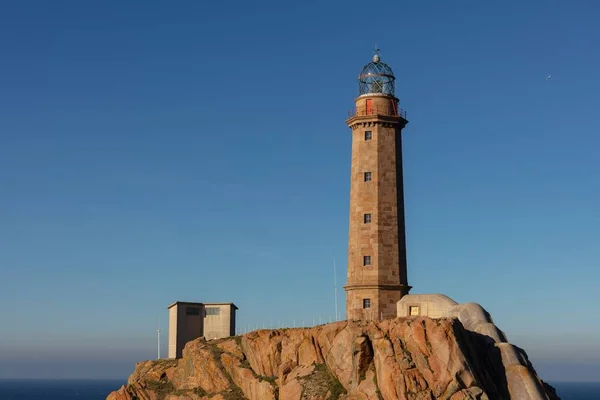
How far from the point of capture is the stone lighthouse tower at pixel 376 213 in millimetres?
75000

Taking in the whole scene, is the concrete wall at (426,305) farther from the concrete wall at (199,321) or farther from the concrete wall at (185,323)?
the concrete wall at (185,323)

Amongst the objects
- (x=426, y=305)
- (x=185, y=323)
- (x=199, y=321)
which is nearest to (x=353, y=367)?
(x=426, y=305)

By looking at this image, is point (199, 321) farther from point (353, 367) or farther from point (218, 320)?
point (353, 367)

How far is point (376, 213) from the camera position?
249 ft

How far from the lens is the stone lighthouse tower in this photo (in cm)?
7500

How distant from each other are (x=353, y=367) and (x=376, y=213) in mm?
17778

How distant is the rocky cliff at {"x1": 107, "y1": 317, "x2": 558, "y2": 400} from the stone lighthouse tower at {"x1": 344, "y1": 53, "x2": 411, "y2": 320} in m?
9.00

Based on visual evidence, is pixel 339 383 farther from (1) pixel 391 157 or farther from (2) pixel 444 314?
(1) pixel 391 157

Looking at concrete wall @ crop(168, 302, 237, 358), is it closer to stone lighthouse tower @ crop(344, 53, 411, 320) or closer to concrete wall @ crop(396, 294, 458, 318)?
stone lighthouse tower @ crop(344, 53, 411, 320)

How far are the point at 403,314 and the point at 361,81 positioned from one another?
2301 cm

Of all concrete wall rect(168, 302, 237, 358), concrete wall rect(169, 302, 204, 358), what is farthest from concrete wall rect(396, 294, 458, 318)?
concrete wall rect(169, 302, 204, 358)

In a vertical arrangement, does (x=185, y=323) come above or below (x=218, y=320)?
below

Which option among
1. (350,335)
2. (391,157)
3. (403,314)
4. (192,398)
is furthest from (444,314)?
(192,398)

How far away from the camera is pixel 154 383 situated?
2911 inches
